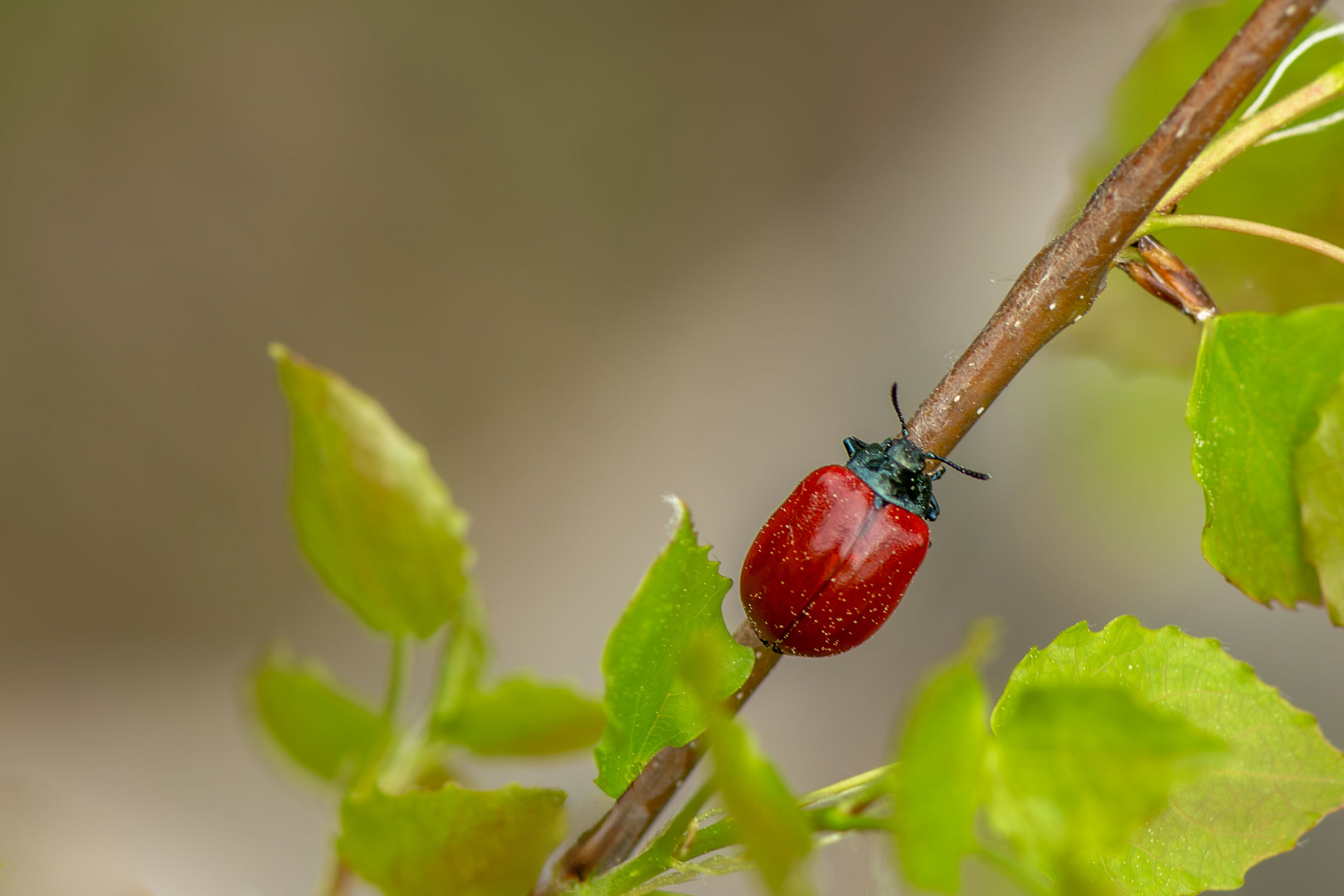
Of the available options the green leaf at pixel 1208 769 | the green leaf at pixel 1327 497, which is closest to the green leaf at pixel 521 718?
the green leaf at pixel 1208 769

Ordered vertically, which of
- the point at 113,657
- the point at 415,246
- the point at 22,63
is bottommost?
the point at 113,657

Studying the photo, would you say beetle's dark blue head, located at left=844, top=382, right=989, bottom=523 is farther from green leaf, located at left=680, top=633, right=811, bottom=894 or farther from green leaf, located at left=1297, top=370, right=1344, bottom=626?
green leaf, located at left=680, top=633, right=811, bottom=894

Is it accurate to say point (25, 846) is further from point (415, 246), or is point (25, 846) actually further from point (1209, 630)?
point (1209, 630)

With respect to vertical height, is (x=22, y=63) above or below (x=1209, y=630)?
above

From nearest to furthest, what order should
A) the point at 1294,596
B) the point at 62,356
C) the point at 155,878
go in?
the point at 1294,596 → the point at 155,878 → the point at 62,356

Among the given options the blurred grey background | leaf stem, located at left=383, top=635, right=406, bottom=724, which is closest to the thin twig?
leaf stem, located at left=383, top=635, right=406, bottom=724

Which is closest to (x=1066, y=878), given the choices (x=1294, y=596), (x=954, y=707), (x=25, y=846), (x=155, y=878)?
(x=954, y=707)

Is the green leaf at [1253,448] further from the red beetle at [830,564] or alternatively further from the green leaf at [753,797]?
the green leaf at [753,797]

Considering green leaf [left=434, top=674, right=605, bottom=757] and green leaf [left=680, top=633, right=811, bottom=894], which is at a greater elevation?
green leaf [left=434, top=674, right=605, bottom=757]
